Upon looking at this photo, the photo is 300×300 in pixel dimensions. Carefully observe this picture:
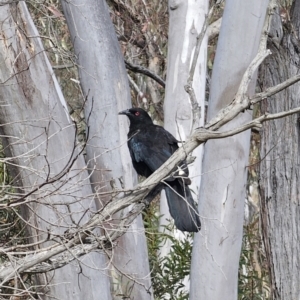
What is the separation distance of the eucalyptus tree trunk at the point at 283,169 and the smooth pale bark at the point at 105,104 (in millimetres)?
994

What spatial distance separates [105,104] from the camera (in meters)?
5.87

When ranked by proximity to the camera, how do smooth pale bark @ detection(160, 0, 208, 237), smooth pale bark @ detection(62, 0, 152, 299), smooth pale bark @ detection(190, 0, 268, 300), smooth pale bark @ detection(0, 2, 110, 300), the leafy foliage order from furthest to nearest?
smooth pale bark @ detection(160, 0, 208, 237) → the leafy foliage → smooth pale bark @ detection(62, 0, 152, 299) → smooth pale bark @ detection(190, 0, 268, 300) → smooth pale bark @ detection(0, 2, 110, 300)

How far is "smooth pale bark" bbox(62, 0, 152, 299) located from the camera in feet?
19.1

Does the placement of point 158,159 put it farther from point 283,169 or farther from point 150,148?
point 283,169

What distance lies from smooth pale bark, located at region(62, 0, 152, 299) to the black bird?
168 millimetres

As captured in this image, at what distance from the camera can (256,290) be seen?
7559 mm

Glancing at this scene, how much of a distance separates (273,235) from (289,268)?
267mm

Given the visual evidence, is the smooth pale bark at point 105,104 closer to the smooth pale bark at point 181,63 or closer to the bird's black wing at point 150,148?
the bird's black wing at point 150,148

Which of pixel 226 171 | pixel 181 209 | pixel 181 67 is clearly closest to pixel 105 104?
pixel 226 171

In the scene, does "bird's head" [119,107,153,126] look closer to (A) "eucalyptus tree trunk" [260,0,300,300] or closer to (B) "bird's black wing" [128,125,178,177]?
(B) "bird's black wing" [128,125,178,177]

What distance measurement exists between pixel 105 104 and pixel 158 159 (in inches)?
30.6

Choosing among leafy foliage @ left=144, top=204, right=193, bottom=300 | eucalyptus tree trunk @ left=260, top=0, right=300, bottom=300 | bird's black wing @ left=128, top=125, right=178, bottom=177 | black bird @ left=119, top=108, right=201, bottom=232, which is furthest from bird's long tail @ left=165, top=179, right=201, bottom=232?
leafy foliage @ left=144, top=204, right=193, bottom=300

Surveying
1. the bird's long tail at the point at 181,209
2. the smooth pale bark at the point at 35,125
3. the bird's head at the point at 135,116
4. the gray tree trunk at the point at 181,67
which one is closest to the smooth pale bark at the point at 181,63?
the gray tree trunk at the point at 181,67

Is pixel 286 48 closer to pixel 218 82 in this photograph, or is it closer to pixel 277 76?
pixel 277 76
